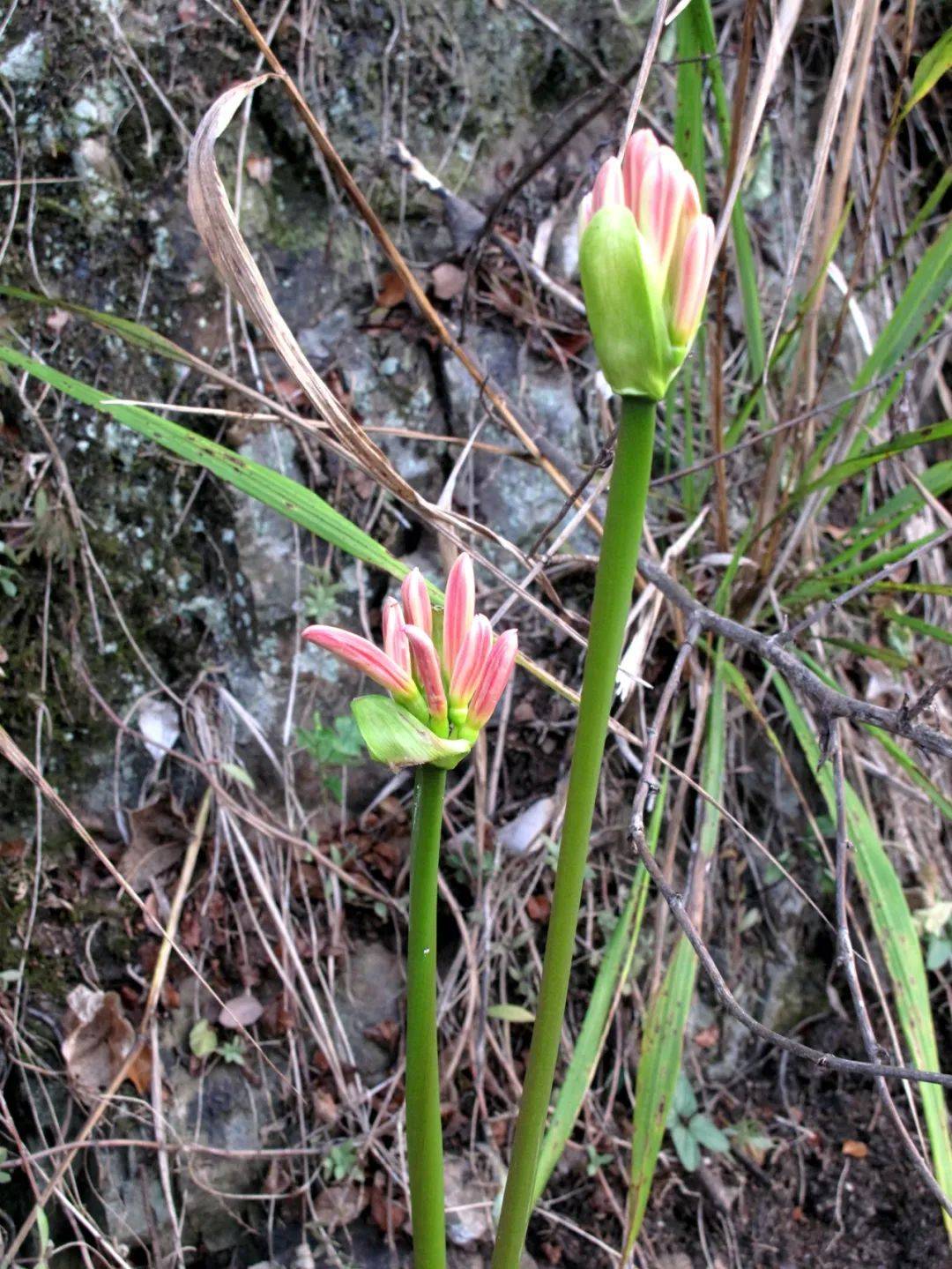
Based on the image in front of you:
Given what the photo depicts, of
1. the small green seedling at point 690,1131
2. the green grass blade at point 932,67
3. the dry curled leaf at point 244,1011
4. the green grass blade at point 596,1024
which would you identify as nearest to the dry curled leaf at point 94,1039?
the dry curled leaf at point 244,1011

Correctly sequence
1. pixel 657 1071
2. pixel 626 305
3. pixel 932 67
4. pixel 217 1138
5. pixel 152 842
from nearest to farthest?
pixel 626 305 → pixel 932 67 → pixel 657 1071 → pixel 217 1138 → pixel 152 842

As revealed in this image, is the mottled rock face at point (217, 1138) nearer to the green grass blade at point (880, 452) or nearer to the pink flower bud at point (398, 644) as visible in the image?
the pink flower bud at point (398, 644)

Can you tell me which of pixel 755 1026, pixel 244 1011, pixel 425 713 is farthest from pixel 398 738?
pixel 244 1011

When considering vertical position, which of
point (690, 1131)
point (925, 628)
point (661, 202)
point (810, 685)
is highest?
point (661, 202)

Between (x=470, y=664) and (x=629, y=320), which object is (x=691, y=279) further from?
(x=470, y=664)

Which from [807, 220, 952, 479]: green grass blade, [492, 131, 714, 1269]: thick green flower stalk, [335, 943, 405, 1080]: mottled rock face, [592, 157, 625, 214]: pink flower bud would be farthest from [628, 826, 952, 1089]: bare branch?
[807, 220, 952, 479]: green grass blade

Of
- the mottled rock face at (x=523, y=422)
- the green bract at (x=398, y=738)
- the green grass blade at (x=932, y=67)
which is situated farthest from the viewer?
the mottled rock face at (x=523, y=422)

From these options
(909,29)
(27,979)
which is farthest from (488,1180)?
(909,29)
